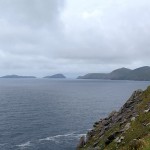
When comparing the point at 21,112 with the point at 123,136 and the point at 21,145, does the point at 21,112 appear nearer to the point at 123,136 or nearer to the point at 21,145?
the point at 21,145

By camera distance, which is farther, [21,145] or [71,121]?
[71,121]

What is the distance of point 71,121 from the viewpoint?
13575 cm

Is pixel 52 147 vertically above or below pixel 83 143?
below

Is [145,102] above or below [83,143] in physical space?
above

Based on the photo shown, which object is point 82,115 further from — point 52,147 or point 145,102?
point 145,102

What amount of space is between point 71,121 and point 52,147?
144 feet

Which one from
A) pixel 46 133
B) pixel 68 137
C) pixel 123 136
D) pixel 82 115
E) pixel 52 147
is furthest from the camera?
pixel 82 115

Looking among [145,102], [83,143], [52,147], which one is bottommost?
[52,147]

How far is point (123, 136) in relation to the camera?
3450 cm

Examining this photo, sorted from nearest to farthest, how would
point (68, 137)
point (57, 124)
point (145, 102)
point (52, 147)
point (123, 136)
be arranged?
point (123, 136) < point (145, 102) < point (52, 147) < point (68, 137) < point (57, 124)

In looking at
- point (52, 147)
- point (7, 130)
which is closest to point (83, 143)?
point (52, 147)

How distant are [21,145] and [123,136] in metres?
67.2

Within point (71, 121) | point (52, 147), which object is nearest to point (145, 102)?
point (52, 147)

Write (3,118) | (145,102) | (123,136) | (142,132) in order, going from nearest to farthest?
1. (142,132)
2. (123,136)
3. (145,102)
4. (3,118)
